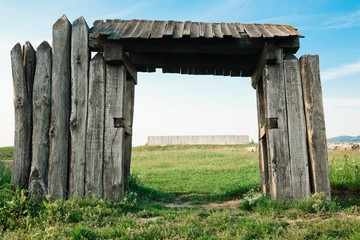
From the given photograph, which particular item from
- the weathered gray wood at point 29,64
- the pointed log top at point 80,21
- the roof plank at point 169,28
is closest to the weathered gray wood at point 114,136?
the pointed log top at point 80,21

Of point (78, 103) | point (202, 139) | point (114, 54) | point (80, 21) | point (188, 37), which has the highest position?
point (80, 21)

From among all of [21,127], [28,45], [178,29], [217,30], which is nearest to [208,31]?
[217,30]

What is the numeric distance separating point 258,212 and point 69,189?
12.5ft

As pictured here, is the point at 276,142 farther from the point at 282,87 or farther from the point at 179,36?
the point at 179,36

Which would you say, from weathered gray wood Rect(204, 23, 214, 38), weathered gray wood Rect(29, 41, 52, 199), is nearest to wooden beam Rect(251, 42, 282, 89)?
weathered gray wood Rect(204, 23, 214, 38)

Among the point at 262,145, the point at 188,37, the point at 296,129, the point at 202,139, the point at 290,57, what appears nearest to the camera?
the point at 296,129

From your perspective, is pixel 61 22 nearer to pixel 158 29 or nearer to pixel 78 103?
pixel 78 103

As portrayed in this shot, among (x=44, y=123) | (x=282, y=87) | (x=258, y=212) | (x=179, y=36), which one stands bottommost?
(x=258, y=212)

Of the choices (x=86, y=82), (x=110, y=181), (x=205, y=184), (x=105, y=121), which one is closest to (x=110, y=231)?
(x=110, y=181)

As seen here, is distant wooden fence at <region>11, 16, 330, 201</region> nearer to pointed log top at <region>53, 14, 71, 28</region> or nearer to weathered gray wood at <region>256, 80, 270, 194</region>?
pointed log top at <region>53, 14, 71, 28</region>

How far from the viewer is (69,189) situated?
8.03 meters

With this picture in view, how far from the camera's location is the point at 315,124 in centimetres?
818

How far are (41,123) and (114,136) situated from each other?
155 centimetres

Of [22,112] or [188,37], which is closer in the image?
[22,112]
